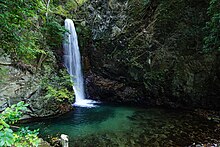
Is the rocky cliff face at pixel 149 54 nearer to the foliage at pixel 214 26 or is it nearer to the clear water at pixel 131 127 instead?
the foliage at pixel 214 26

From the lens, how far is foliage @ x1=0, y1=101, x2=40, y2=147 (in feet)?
4.40

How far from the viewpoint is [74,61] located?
42.9ft

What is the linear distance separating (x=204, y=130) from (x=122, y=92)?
5810mm

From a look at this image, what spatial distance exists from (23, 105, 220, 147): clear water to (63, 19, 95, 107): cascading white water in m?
2.63

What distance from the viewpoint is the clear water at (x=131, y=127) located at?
255 inches

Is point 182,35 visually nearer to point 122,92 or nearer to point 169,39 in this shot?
point 169,39

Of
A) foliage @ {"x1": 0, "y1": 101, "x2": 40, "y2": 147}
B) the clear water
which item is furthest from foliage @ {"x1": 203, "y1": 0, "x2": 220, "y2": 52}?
foliage @ {"x1": 0, "y1": 101, "x2": 40, "y2": 147}

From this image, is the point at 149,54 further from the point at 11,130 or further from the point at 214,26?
the point at 11,130

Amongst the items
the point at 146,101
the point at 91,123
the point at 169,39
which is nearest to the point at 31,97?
the point at 91,123

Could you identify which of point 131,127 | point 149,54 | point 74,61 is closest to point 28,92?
point 74,61

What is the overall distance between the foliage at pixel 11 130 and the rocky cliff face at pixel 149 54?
26.4ft

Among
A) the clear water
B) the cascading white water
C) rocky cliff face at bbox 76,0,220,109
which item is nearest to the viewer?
the clear water

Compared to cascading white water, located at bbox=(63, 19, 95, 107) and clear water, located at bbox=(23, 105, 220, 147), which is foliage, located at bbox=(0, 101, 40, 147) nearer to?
clear water, located at bbox=(23, 105, 220, 147)

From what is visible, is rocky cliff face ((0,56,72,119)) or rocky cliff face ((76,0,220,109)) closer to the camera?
rocky cliff face ((0,56,72,119))
